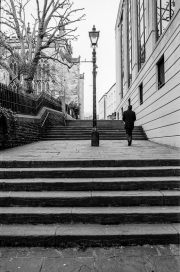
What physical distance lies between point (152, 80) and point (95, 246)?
404 inches

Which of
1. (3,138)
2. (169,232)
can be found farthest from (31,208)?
(3,138)

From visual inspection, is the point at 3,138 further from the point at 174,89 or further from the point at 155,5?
the point at 155,5

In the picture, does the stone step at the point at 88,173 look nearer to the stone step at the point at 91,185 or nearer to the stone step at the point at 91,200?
the stone step at the point at 91,185

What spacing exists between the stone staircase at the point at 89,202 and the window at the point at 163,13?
7.74m

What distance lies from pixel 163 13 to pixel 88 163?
9.43m

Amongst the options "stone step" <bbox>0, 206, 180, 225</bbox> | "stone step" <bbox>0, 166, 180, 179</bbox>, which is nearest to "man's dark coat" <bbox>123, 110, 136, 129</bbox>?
"stone step" <bbox>0, 166, 180, 179</bbox>

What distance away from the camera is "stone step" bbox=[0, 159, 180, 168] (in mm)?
4777

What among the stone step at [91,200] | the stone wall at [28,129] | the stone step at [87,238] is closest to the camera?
the stone step at [87,238]

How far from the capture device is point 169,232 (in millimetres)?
3090

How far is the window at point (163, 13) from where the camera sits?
8.98 metres

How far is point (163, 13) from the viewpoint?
10.0m

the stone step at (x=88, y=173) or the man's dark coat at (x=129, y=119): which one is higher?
the man's dark coat at (x=129, y=119)

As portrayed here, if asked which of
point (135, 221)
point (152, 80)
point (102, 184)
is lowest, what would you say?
point (135, 221)

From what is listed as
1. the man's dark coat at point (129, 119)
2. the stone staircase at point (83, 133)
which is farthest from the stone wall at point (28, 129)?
the man's dark coat at point (129, 119)
